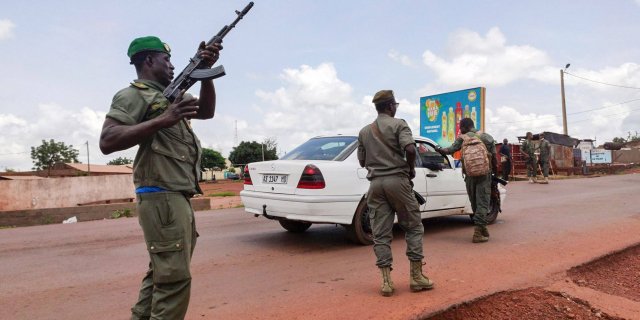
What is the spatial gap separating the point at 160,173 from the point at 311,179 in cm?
351

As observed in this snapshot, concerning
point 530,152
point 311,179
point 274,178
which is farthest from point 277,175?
point 530,152

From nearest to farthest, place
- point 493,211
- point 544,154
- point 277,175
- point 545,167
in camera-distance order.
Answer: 1. point 277,175
2. point 493,211
3. point 545,167
4. point 544,154

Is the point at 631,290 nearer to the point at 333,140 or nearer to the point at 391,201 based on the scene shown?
the point at 391,201

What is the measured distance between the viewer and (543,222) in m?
8.01

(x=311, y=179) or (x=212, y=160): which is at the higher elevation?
(x=212, y=160)

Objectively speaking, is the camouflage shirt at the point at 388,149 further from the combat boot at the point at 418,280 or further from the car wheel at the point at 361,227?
the car wheel at the point at 361,227

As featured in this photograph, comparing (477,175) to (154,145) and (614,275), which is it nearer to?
(614,275)

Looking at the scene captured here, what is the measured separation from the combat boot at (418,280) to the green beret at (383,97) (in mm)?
1449

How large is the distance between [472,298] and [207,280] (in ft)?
8.06

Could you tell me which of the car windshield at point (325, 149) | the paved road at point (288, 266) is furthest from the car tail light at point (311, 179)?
the paved road at point (288, 266)

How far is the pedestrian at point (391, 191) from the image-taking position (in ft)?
13.1

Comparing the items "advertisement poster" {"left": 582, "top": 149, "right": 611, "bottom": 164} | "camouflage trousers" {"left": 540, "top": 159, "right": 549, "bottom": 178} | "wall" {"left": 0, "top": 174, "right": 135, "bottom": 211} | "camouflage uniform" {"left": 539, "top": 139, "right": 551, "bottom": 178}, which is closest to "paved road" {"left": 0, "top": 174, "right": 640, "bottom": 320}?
"wall" {"left": 0, "top": 174, "right": 135, "bottom": 211}

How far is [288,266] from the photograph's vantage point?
506 centimetres

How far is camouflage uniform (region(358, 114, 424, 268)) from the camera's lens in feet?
13.1
